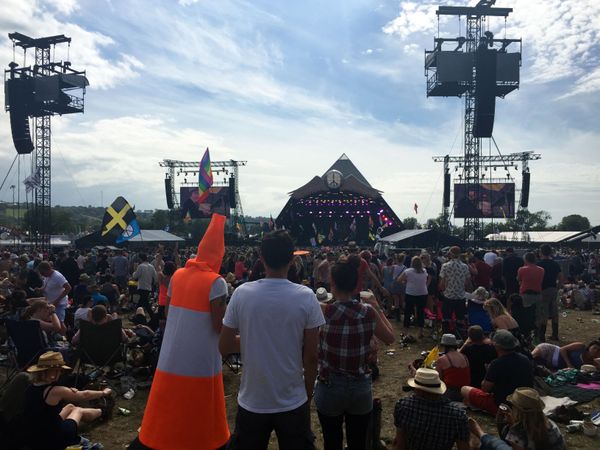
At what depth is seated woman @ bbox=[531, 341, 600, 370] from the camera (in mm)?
6078

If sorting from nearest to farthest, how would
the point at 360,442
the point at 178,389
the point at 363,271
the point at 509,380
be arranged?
the point at 178,389 → the point at 360,442 → the point at 509,380 → the point at 363,271

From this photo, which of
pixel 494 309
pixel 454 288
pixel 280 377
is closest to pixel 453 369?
pixel 494 309

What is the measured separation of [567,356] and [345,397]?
496cm

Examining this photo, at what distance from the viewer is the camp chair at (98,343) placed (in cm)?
551

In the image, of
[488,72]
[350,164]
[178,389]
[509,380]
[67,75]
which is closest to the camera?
[178,389]

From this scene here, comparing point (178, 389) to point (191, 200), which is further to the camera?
point (191, 200)

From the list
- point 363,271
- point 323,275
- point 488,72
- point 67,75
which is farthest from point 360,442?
point 67,75

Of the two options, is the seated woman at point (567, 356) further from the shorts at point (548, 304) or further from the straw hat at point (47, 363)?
the straw hat at point (47, 363)

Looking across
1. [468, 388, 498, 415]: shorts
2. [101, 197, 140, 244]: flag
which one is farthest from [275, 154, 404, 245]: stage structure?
[468, 388, 498, 415]: shorts

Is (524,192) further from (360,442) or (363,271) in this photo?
(360,442)

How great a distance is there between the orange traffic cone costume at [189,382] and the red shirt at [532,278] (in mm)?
6655

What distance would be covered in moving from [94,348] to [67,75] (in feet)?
93.3

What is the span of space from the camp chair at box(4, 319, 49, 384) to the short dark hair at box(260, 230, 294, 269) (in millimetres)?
4112

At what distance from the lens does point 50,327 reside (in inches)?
214
